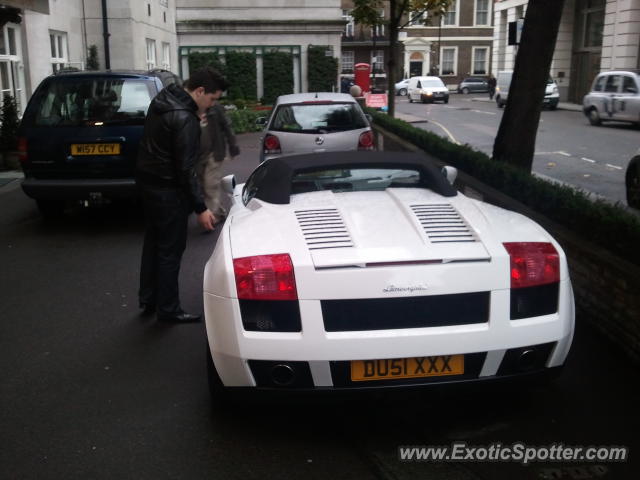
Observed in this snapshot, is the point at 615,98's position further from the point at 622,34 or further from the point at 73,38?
the point at 73,38

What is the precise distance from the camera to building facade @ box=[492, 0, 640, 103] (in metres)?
35.8

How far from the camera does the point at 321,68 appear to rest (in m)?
34.6

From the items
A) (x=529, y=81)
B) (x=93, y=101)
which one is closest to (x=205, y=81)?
(x=93, y=101)

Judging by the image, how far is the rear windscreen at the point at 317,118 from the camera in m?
11.5

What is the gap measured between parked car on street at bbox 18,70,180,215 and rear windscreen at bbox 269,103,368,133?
3055mm

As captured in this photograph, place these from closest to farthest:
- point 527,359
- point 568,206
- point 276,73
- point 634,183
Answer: point 527,359, point 568,206, point 634,183, point 276,73

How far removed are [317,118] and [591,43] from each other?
117 ft

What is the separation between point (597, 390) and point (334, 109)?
7.97 m

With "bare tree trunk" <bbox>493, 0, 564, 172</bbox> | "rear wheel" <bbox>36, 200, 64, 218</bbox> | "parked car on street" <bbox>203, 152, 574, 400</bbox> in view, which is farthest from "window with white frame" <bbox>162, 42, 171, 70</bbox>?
"parked car on street" <bbox>203, 152, 574, 400</bbox>

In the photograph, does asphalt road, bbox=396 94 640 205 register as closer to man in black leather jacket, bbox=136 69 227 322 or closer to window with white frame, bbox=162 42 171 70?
man in black leather jacket, bbox=136 69 227 322

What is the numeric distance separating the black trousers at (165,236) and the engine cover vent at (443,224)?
2.05 m

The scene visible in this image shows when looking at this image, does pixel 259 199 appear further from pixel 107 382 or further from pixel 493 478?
pixel 493 478

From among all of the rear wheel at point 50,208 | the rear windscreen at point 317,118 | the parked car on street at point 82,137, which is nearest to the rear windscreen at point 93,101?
the parked car on street at point 82,137

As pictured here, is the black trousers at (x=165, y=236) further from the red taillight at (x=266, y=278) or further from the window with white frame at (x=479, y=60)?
the window with white frame at (x=479, y=60)
